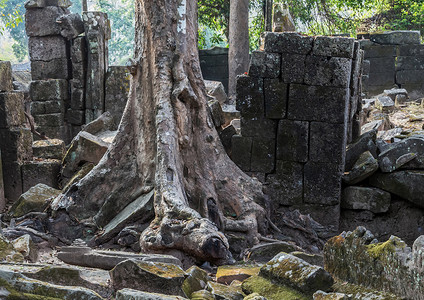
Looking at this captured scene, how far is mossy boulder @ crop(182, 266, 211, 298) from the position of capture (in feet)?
11.7

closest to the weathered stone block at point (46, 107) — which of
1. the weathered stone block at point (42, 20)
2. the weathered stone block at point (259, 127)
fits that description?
the weathered stone block at point (42, 20)

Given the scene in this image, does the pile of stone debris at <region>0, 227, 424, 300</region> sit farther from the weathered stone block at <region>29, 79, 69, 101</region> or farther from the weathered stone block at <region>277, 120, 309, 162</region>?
the weathered stone block at <region>29, 79, 69, 101</region>

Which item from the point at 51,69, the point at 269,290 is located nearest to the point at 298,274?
the point at 269,290

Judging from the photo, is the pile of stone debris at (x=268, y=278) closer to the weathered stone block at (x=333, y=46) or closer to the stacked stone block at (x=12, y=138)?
the weathered stone block at (x=333, y=46)

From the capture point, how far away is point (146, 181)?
22.4 ft

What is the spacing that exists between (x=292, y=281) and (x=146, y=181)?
3674 mm

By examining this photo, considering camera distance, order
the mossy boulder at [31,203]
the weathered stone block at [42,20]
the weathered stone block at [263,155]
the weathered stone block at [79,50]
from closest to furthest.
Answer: the mossy boulder at [31,203] < the weathered stone block at [263,155] < the weathered stone block at [79,50] < the weathered stone block at [42,20]

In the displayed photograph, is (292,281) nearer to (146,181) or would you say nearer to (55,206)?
(146,181)

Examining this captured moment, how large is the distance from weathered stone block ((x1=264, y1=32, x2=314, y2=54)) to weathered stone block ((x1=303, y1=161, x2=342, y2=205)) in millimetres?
1444

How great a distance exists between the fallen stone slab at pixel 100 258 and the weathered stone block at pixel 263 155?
3377 millimetres

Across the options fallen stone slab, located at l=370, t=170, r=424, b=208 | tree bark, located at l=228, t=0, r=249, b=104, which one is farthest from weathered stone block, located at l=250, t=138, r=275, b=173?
tree bark, located at l=228, t=0, r=249, b=104

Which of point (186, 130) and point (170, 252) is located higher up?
point (186, 130)

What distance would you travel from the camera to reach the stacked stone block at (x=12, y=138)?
328 inches

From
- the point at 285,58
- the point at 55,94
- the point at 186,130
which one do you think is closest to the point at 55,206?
the point at 186,130
